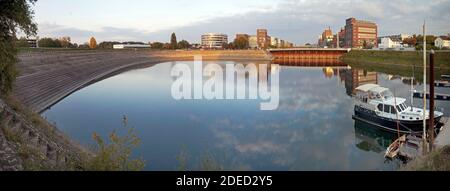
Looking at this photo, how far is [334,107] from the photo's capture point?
3728 centimetres

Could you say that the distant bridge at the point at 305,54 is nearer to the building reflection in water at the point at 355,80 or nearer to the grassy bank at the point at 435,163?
the building reflection in water at the point at 355,80

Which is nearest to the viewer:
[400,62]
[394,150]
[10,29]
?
[10,29]

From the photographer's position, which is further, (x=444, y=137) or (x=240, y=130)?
(x=240, y=130)

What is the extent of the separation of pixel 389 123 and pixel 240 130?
10.2 meters

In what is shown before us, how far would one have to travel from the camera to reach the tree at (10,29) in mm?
17219

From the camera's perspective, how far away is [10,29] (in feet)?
59.8

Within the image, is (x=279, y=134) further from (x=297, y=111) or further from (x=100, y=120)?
(x=100, y=120)

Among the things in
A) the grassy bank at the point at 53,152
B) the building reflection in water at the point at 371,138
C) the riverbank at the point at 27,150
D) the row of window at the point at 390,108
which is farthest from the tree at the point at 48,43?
the row of window at the point at 390,108

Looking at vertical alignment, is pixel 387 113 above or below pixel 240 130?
above

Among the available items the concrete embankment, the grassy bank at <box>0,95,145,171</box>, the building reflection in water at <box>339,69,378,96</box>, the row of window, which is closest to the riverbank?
the grassy bank at <box>0,95,145,171</box>

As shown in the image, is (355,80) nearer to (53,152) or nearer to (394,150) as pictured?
(394,150)

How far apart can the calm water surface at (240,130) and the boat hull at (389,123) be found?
26.0 inches

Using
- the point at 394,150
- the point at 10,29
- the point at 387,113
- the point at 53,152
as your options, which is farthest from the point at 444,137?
the point at 10,29
